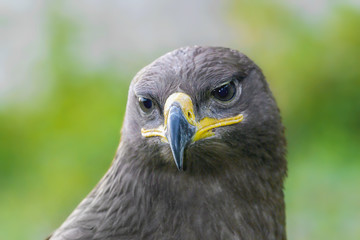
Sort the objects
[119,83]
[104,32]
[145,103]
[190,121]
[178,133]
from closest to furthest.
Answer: [178,133] < [190,121] < [145,103] < [119,83] < [104,32]

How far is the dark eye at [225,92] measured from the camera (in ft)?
11.4

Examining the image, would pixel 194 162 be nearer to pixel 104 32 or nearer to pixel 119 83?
pixel 119 83

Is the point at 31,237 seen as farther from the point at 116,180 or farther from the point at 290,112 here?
the point at 116,180

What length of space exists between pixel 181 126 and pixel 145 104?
300 mm

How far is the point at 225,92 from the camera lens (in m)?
3.51

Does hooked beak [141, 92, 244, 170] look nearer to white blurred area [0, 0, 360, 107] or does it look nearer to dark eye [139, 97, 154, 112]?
dark eye [139, 97, 154, 112]

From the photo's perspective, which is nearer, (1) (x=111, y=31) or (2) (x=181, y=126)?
(2) (x=181, y=126)

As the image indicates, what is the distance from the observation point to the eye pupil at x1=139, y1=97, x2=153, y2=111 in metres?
3.48

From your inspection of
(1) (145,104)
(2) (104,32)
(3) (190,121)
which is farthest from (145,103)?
(2) (104,32)

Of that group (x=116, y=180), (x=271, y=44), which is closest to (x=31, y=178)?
(x=271, y=44)

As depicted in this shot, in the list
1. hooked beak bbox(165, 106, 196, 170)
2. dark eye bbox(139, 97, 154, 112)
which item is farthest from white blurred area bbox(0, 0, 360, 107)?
hooked beak bbox(165, 106, 196, 170)

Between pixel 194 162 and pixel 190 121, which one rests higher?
pixel 190 121

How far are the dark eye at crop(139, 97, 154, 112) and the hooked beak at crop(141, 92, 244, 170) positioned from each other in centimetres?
9

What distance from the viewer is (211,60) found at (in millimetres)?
3512
